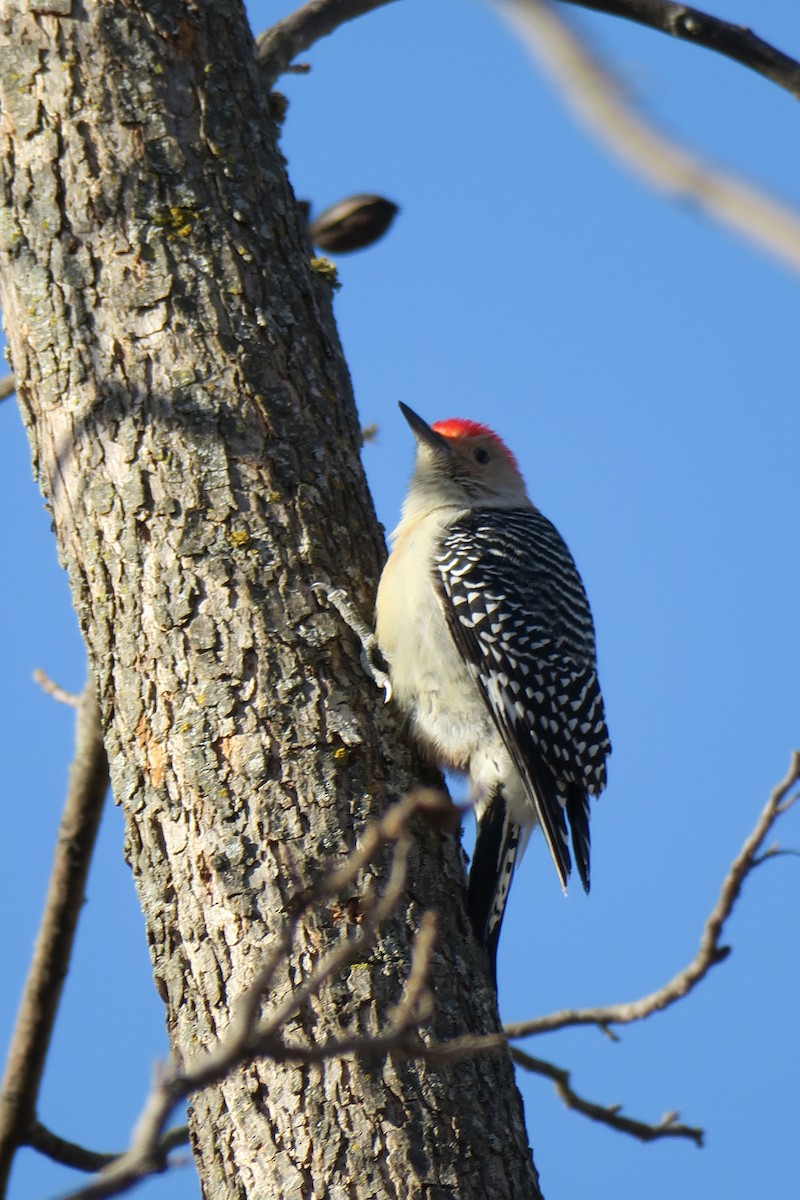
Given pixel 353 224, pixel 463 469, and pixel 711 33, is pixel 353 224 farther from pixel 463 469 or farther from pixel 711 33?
pixel 711 33

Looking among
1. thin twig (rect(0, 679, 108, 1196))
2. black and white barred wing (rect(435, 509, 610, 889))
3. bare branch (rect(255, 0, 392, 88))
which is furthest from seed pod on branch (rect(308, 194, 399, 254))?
thin twig (rect(0, 679, 108, 1196))

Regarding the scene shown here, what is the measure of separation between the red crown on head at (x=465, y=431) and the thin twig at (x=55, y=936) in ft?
6.92

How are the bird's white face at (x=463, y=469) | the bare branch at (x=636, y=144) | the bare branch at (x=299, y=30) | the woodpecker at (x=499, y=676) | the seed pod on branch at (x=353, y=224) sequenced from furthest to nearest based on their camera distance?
the bird's white face at (x=463, y=469), the seed pod on branch at (x=353, y=224), the bare branch at (x=299, y=30), the woodpecker at (x=499, y=676), the bare branch at (x=636, y=144)

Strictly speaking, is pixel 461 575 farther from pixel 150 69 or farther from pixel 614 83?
pixel 614 83

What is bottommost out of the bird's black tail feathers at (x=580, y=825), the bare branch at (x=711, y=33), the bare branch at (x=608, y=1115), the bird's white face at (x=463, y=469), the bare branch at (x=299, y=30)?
the bare branch at (x=608, y=1115)

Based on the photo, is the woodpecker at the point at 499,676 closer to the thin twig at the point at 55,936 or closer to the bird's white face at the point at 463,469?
the bird's white face at the point at 463,469

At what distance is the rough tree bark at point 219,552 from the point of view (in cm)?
343

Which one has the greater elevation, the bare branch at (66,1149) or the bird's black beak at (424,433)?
the bird's black beak at (424,433)

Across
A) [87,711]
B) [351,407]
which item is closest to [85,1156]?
[87,711]

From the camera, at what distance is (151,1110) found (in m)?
1.63

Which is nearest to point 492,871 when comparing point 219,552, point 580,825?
point 580,825

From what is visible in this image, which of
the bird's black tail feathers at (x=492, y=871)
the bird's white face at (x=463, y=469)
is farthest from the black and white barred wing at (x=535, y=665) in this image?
the bird's white face at (x=463, y=469)

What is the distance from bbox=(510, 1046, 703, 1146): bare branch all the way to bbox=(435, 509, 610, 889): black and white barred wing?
0.84 metres

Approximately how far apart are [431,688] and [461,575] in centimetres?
63
